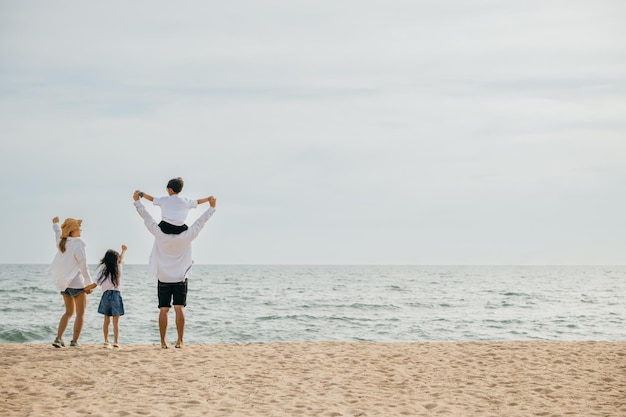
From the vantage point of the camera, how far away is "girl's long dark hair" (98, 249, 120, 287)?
32.8 feet

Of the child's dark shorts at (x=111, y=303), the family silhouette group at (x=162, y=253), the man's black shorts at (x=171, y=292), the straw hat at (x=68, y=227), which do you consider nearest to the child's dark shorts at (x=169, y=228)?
the family silhouette group at (x=162, y=253)

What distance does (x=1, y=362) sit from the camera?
8.73 metres

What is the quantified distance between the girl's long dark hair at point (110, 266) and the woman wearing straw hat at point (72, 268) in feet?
1.48

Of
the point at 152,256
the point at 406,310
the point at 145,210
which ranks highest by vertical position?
the point at 145,210

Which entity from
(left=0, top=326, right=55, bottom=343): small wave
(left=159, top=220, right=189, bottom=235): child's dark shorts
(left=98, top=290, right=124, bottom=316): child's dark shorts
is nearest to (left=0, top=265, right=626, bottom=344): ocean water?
(left=0, top=326, right=55, bottom=343): small wave

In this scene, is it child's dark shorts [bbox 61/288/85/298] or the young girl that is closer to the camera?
child's dark shorts [bbox 61/288/85/298]

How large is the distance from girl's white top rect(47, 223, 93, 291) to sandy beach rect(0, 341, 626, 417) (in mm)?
1057

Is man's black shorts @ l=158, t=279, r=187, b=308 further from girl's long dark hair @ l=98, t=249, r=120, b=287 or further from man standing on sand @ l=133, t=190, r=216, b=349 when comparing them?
girl's long dark hair @ l=98, t=249, r=120, b=287

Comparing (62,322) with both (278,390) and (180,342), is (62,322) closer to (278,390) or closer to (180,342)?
(180,342)

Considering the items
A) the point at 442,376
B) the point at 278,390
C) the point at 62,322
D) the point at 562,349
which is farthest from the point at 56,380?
the point at 562,349

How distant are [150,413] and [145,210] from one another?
136 inches

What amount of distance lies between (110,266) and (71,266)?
0.67 m

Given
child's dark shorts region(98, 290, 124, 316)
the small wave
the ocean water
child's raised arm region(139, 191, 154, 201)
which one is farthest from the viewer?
the ocean water

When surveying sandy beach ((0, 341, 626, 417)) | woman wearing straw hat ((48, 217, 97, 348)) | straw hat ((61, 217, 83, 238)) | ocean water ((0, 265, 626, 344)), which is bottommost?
ocean water ((0, 265, 626, 344))
